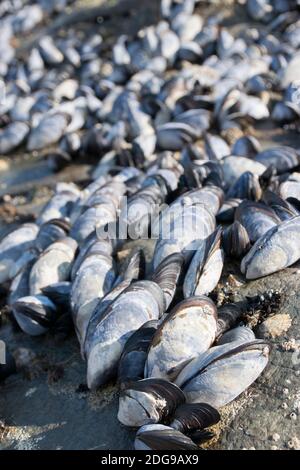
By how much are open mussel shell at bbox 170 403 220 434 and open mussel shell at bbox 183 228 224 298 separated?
0.91 m

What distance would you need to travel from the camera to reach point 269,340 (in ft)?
11.1

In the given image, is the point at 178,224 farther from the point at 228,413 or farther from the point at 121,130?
the point at 121,130

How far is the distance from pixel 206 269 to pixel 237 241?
1.25 feet

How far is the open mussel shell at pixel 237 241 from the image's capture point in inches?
157

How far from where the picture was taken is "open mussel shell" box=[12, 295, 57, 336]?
4195 mm

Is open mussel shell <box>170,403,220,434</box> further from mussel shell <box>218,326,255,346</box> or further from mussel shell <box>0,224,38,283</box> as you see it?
mussel shell <box>0,224,38,283</box>

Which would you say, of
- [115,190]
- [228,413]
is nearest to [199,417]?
[228,413]

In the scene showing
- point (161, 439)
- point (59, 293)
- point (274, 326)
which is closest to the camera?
point (161, 439)

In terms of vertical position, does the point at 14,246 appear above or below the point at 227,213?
below

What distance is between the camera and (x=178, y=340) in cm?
321

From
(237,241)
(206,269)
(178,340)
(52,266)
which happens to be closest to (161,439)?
(178,340)

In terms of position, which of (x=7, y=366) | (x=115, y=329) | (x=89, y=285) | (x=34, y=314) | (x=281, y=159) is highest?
(x=115, y=329)

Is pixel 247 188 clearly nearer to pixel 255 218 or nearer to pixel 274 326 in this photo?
pixel 255 218

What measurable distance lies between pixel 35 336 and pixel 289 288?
1872mm
